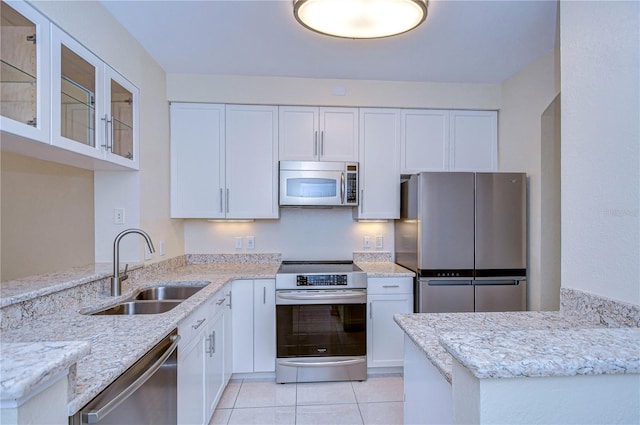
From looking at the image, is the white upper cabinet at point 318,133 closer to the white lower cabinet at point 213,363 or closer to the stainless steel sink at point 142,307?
the white lower cabinet at point 213,363

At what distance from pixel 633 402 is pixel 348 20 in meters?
1.70

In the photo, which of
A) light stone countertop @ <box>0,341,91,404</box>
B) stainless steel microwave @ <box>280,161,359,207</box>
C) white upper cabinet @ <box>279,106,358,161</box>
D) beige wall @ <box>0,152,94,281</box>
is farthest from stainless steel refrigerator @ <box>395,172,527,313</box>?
beige wall @ <box>0,152,94,281</box>

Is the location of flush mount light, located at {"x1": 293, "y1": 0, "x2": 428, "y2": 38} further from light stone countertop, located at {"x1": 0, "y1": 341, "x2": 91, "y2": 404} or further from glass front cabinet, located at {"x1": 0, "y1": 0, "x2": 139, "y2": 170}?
light stone countertop, located at {"x1": 0, "y1": 341, "x2": 91, "y2": 404}

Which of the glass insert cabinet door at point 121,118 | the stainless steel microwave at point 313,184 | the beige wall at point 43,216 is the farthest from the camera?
the stainless steel microwave at point 313,184

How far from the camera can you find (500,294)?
267 centimetres

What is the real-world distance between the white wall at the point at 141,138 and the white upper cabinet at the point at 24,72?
12 cm

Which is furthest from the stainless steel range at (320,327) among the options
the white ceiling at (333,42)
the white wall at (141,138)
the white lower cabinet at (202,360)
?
the white ceiling at (333,42)

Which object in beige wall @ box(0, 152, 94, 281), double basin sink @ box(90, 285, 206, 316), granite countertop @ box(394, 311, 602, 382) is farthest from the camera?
beige wall @ box(0, 152, 94, 281)

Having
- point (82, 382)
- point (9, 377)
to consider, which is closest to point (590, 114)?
point (9, 377)

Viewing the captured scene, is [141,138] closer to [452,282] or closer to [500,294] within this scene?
[452,282]

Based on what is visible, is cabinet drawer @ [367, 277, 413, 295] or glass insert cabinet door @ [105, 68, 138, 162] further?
cabinet drawer @ [367, 277, 413, 295]

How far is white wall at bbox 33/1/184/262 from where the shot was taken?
1.76 meters

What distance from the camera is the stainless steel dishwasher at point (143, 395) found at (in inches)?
37.5

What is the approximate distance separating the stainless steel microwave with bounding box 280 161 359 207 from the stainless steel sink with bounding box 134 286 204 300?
1.05 meters
